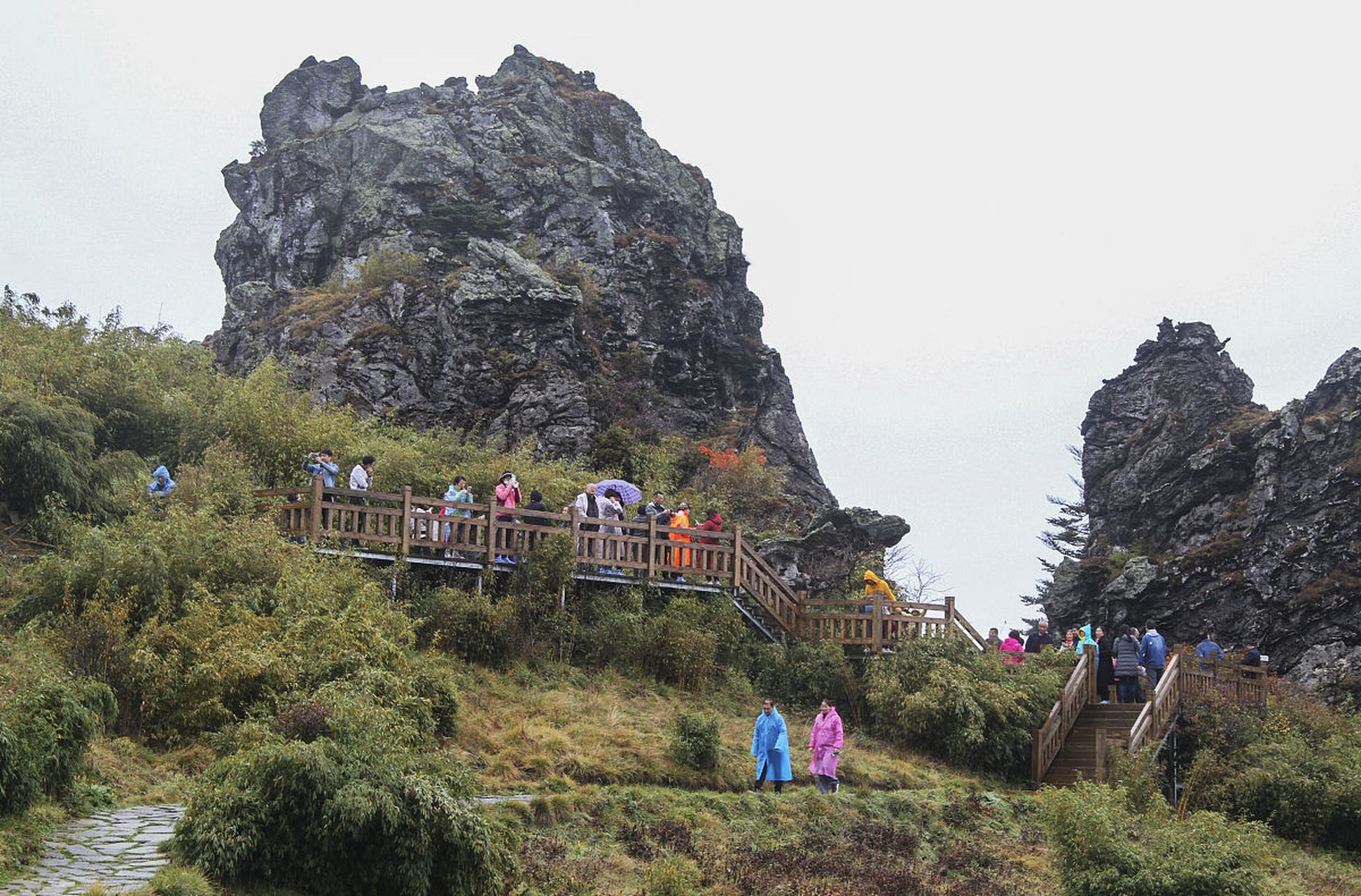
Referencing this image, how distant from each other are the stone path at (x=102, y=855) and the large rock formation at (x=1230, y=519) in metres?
30.2

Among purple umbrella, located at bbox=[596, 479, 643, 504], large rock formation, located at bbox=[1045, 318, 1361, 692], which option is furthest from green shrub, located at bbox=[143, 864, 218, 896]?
large rock formation, located at bbox=[1045, 318, 1361, 692]

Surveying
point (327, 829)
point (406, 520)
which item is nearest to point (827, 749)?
point (406, 520)

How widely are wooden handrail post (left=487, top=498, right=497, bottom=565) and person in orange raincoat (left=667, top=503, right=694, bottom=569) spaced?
12.8 ft

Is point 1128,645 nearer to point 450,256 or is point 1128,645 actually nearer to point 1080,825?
point 1080,825

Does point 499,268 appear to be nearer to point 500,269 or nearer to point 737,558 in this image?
point 500,269

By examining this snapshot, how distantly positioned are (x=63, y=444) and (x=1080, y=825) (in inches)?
755

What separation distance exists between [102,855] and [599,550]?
1411 centimetres

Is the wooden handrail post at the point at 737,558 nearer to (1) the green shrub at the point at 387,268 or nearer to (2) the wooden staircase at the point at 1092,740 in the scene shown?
(2) the wooden staircase at the point at 1092,740

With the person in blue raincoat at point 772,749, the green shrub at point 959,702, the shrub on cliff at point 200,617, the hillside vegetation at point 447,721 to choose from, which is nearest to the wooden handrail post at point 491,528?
the hillside vegetation at point 447,721

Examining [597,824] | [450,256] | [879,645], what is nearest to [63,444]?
[597,824]

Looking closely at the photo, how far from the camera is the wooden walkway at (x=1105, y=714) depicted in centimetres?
2180

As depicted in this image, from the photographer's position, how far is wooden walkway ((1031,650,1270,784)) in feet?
71.5

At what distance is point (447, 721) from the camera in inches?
645

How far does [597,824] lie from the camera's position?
47.6 feet
